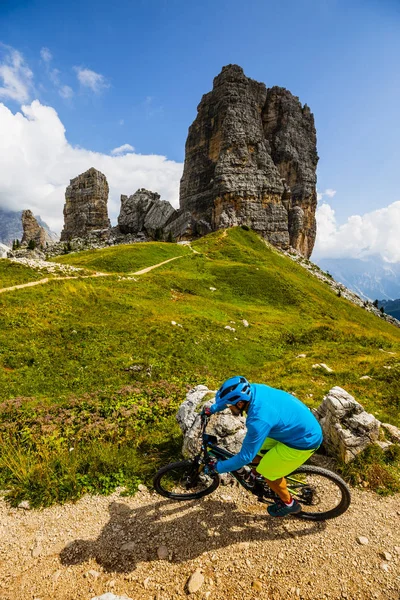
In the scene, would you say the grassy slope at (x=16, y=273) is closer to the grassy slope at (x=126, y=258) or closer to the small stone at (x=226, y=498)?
the grassy slope at (x=126, y=258)

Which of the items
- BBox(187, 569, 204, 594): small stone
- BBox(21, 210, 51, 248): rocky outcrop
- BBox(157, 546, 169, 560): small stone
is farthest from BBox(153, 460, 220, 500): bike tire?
BBox(21, 210, 51, 248): rocky outcrop

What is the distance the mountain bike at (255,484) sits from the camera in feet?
21.3

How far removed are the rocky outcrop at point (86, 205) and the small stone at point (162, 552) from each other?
14525cm

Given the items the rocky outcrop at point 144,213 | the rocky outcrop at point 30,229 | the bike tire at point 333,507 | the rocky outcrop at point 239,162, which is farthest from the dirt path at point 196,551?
the rocky outcrop at point 30,229

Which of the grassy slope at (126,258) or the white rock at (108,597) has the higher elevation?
the grassy slope at (126,258)

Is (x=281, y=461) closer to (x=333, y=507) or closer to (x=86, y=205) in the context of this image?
(x=333, y=507)

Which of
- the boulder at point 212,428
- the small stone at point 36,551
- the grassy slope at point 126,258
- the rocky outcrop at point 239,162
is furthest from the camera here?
the rocky outcrop at point 239,162

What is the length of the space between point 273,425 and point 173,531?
3533 mm

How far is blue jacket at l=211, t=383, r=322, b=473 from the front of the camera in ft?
18.0

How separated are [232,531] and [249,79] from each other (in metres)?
150

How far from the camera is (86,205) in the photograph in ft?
448

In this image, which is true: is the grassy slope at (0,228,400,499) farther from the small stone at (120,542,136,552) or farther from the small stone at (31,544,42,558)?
the small stone at (120,542,136,552)

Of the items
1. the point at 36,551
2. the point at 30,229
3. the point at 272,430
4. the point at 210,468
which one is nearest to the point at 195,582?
the point at 210,468

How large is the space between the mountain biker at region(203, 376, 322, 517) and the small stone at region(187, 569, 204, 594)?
1789 mm
